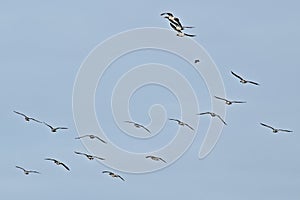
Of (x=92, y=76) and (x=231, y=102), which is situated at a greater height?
(x=92, y=76)

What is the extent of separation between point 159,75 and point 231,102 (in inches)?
760

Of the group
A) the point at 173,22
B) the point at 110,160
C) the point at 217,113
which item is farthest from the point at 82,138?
the point at 173,22

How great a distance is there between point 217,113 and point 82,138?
14.3 meters

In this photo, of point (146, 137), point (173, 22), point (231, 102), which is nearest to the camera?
point (173, 22)

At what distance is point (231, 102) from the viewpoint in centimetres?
11750

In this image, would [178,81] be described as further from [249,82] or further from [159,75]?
[249,82]

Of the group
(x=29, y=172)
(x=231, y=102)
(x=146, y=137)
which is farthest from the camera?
(x=146, y=137)

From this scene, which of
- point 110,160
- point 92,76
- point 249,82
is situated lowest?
point 249,82

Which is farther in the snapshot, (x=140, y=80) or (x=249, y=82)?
(x=140, y=80)

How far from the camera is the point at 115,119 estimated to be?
5443 inches

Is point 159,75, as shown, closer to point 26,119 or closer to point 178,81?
point 178,81

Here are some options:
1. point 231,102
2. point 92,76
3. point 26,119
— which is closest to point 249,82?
point 231,102

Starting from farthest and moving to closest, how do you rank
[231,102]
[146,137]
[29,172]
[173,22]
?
[146,137], [29,172], [231,102], [173,22]

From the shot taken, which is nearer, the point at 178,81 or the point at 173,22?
the point at 173,22
